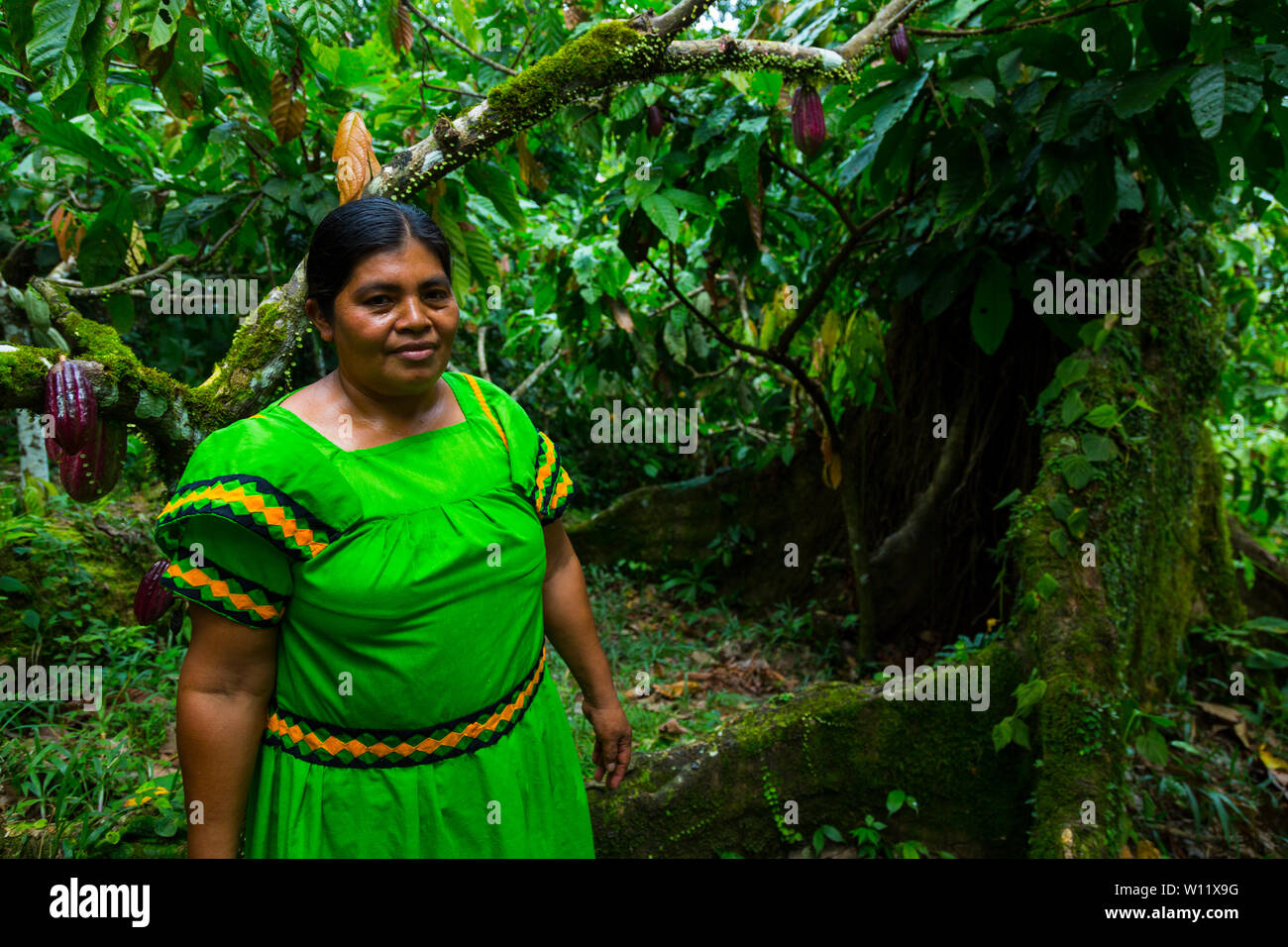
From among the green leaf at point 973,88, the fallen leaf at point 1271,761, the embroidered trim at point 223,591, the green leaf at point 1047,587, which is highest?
the green leaf at point 973,88

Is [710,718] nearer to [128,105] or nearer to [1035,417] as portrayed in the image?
[1035,417]

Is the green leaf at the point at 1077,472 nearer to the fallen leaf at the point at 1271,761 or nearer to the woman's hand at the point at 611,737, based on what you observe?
the fallen leaf at the point at 1271,761

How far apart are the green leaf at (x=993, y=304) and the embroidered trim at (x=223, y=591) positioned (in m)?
2.51

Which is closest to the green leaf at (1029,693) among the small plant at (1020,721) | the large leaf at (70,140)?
the small plant at (1020,721)

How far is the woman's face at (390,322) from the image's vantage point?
126 centimetres

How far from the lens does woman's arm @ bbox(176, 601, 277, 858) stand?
3.81 feet

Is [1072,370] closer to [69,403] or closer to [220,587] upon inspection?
[220,587]

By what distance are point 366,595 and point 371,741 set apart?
245 mm

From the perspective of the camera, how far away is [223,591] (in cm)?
113

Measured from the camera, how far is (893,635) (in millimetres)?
3840

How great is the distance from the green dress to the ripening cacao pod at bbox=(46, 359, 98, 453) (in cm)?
19

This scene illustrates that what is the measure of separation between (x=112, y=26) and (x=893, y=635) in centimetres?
353

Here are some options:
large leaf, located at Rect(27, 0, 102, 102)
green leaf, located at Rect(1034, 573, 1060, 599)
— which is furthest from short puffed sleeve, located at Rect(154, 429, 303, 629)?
green leaf, located at Rect(1034, 573, 1060, 599)

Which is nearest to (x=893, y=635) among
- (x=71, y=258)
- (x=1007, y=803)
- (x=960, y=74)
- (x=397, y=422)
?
(x=1007, y=803)
